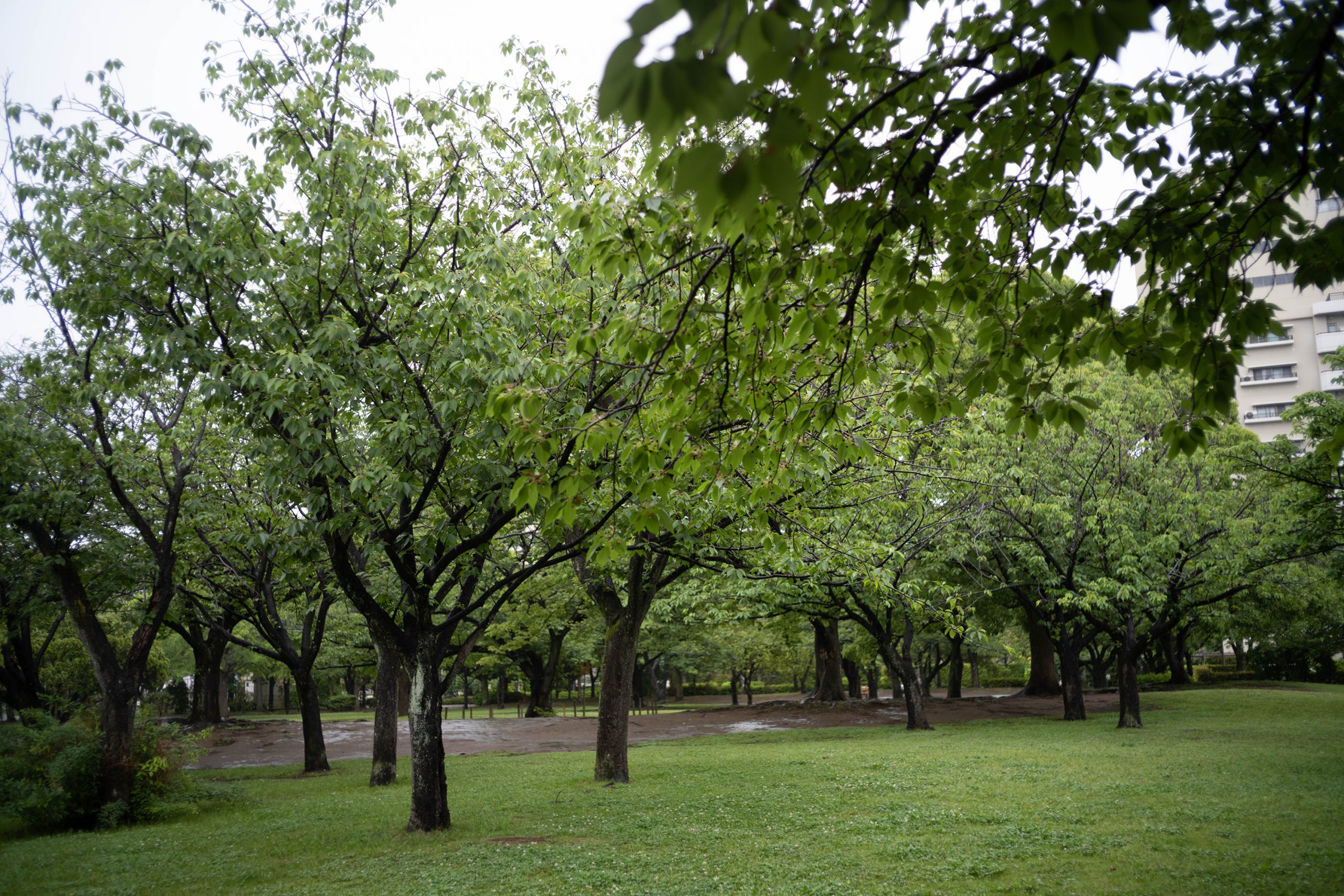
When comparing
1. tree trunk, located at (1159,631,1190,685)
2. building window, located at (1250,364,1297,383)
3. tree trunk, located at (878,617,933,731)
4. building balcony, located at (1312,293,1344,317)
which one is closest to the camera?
tree trunk, located at (878,617,933,731)

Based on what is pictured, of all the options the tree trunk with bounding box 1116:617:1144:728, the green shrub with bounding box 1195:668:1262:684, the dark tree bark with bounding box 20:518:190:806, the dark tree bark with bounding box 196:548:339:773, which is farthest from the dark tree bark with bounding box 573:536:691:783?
the green shrub with bounding box 1195:668:1262:684

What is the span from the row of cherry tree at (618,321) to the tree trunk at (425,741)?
49 mm

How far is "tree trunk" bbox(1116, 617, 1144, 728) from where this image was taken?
67.3ft

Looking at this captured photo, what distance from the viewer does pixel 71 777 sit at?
1191 centimetres

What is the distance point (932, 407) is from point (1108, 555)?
17881 mm

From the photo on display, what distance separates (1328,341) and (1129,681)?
5838 centimetres

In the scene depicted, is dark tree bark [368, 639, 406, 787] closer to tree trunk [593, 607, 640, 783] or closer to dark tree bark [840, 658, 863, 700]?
tree trunk [593, 607, 640, 783]

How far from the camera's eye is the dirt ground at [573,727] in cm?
2370

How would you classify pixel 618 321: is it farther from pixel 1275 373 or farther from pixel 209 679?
pixel 1275 373

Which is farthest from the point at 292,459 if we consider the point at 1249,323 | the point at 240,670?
the point at 240,670

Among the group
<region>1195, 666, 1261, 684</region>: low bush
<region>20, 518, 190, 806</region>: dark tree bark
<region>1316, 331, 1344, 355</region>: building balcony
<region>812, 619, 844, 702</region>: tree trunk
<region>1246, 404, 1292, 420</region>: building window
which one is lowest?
<region>1195, 666, 1261, 684</region>: low bush

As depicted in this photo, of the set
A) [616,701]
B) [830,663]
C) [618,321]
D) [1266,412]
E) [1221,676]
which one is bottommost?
[1221,676]

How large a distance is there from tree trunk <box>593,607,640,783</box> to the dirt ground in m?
9.58

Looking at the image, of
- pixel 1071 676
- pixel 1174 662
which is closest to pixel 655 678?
pixel 1174 662
